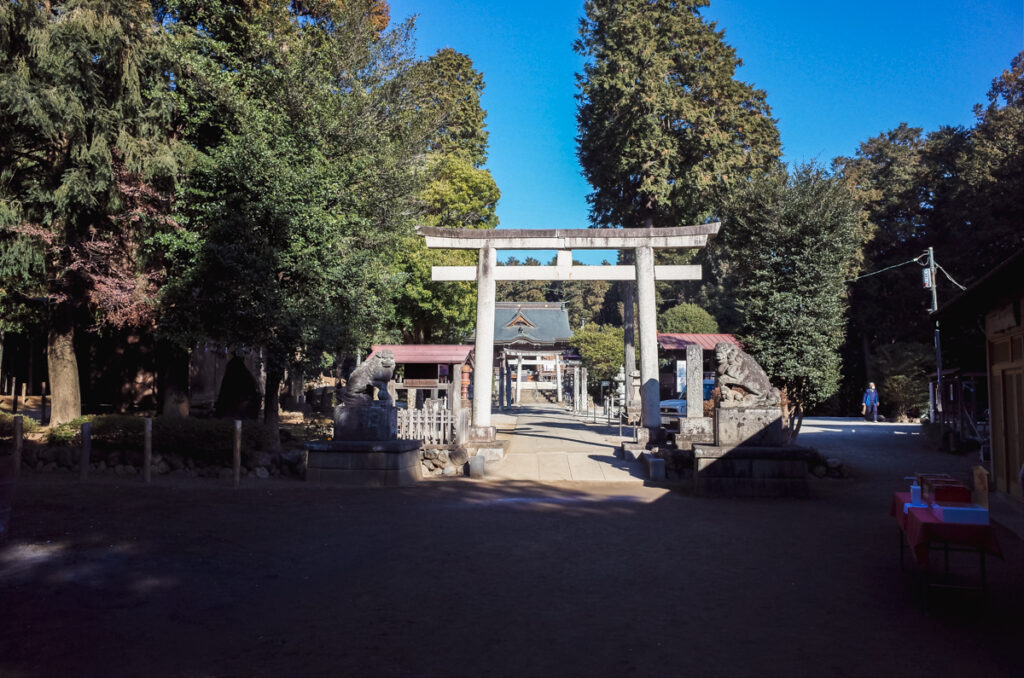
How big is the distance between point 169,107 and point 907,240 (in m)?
31.6

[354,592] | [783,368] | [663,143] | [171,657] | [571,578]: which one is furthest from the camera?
[663,143]

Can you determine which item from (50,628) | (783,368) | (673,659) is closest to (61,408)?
(50,628)

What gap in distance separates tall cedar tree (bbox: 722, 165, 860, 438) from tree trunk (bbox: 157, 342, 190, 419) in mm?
15071

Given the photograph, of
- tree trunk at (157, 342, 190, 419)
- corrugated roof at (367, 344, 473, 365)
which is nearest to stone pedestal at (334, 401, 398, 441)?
tree trunk at (157, 342, 190, 419)

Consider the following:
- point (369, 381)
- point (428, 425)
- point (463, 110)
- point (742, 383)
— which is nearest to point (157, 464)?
point (369, 381)

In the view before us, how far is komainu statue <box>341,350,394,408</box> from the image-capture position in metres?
11.1

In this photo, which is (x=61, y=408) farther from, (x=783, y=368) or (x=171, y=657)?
(x=783, y=368)

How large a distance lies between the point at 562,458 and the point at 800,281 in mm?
9042

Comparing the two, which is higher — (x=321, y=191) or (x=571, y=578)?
(x=321, y=191)

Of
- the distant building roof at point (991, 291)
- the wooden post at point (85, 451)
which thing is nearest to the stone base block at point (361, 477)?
the wooden post at point (85, 451)

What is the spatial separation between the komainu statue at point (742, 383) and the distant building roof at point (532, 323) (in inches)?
1009

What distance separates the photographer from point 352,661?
12.2 feet

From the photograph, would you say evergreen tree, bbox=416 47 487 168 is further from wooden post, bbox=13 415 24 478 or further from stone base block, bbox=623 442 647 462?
wooden post, bbox=13 415 24 478

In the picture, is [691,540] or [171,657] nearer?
[171,657]
